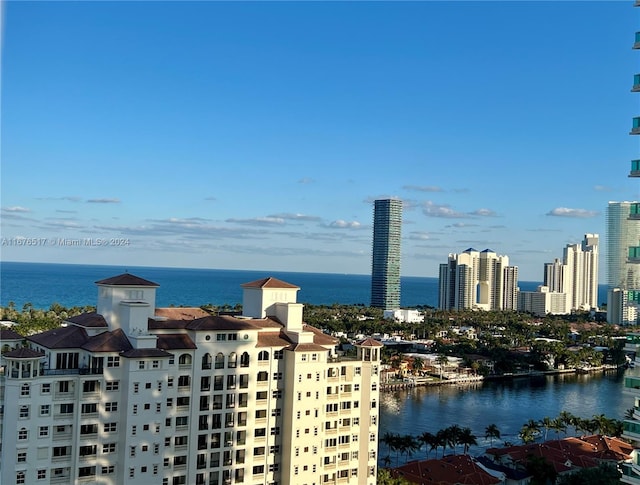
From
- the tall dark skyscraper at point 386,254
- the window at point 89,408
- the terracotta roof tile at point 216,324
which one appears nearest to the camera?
the window at point 89,408

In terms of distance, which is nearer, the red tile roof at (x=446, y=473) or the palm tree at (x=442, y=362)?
the red tile roof at (x=446, y=473)

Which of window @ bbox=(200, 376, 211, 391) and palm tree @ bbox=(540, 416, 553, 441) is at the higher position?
window @ bbox=(200, 376, 211, 391)

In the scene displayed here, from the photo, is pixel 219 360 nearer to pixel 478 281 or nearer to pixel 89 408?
pixel 89 408

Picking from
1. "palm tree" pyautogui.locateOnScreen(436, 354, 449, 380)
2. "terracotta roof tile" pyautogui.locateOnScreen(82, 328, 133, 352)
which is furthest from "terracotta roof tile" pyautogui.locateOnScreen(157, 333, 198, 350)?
"palm tree" pyautogui.locateOnScreen(436, 354, 449, 380)

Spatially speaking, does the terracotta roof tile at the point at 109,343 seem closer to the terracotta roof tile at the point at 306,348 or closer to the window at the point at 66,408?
the window at the point at 66,408

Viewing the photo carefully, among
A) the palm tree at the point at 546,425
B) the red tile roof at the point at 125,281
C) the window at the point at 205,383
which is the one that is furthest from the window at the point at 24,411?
the palm tree at the point at 546,425

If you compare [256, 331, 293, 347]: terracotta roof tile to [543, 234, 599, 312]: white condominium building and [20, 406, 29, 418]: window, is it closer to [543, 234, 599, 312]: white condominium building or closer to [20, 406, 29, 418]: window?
[20, 406, 29, 418]: window
